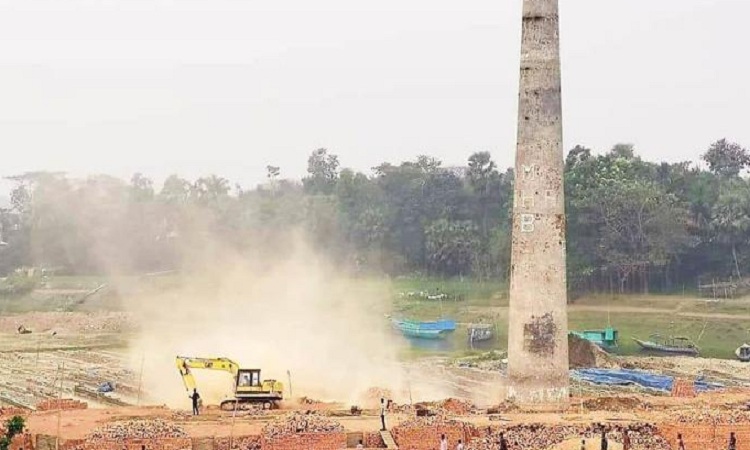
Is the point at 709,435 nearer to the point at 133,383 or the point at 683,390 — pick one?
the point at 683,390

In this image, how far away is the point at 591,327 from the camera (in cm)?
5319

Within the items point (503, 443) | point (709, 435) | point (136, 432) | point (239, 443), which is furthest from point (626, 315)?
point (136, 432)

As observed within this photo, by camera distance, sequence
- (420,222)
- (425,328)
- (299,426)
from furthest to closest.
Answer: (420,222) → (425,328) → (299,426)

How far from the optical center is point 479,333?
51719mm

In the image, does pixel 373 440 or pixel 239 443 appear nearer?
pixel 239 443

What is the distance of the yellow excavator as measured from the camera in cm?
2531

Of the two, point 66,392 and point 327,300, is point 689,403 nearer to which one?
point 66,392

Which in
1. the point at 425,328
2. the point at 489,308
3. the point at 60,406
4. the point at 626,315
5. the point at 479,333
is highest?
the point at 489,308

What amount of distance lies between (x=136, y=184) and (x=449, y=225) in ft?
81.4

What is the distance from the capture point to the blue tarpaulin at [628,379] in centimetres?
3619

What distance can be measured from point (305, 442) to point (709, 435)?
280 inches

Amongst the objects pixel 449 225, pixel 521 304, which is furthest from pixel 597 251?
pixel 521 304

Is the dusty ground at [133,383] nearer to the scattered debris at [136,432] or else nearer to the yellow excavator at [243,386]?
the yellow excavator at [243,386]

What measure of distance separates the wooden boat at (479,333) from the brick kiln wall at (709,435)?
1280 inches
